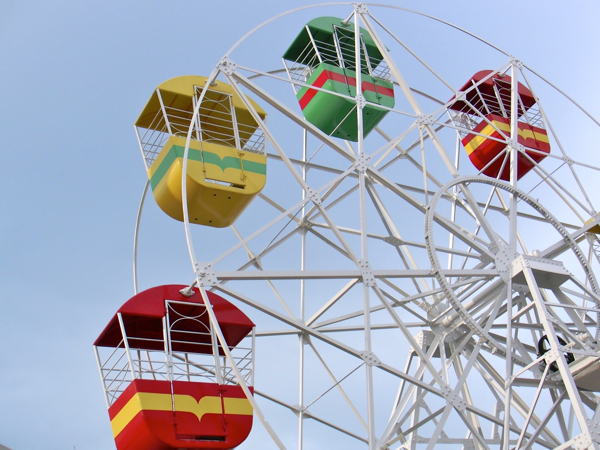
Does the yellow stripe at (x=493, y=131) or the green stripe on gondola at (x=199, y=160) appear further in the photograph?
the yellow stripe at (x=493, y=131)

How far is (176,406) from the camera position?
1548cm

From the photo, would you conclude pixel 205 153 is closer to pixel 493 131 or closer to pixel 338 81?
pixel 338 81

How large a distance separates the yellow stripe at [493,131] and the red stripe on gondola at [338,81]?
388 centimetres

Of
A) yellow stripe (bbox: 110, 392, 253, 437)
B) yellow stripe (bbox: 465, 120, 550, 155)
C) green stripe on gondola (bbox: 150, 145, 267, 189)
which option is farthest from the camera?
yellow stripe (bbox: 465, 120, 550, 155)

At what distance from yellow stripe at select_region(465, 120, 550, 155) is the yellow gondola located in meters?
8.13

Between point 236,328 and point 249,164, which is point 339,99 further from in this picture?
point 236,328

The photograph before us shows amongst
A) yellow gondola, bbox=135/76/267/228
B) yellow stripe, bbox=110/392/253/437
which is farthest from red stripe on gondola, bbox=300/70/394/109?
yellow stripe, bbox=110/392/253/437

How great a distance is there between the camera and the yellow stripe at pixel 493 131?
79.7 feet

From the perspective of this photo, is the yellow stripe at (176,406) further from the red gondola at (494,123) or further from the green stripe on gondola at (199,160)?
the red gondola at (494,123)

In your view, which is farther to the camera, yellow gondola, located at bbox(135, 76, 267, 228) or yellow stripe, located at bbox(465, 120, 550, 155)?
yellow stripe, located at bbox(465, 120, 550, 155)

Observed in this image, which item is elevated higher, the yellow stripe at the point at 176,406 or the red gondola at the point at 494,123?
the red gondola at the point at 494,123

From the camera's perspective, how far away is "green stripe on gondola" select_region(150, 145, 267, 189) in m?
17.0

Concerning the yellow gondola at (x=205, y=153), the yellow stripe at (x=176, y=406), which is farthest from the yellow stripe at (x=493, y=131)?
the yellow stripe at (x=176, y=406)

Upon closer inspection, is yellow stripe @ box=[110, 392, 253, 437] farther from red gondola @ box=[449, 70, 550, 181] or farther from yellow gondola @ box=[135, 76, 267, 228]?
red gondola @ box=[449, 70, 550, 181]
